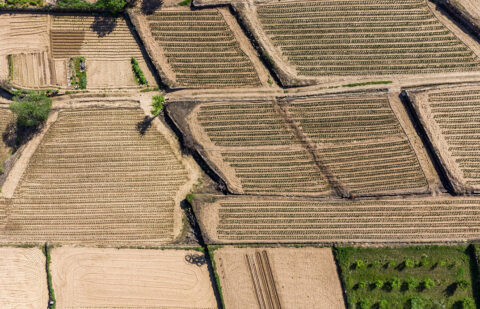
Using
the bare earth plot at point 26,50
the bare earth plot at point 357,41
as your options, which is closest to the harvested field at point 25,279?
the bare earth plot at point 26,50

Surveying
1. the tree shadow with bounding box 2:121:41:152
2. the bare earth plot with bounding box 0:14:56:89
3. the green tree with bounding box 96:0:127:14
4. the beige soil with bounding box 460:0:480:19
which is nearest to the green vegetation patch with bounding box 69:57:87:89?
the bare earth plot with bounding box 0:14:56:89

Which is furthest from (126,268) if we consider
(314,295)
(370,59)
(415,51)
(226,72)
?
(415,51)

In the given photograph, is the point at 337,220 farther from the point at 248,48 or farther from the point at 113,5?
the point at 113,5

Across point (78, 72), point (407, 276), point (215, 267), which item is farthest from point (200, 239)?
point (78, 72)

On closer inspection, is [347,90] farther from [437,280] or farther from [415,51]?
[437,280]

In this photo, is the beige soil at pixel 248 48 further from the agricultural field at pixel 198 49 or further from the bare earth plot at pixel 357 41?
the bare earth plot at pixel 357 41

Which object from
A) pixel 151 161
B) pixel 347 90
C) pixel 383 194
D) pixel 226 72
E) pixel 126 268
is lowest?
pixel 126 268
